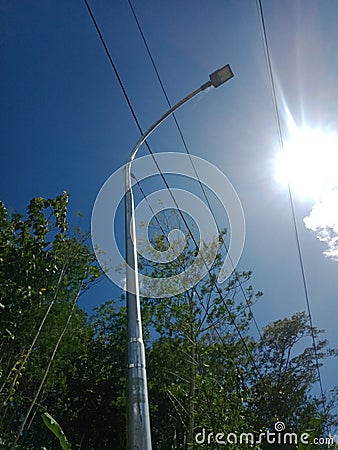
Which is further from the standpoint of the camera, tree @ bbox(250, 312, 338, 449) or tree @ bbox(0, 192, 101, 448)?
tree @ bbox(250, 312, 338, 449)

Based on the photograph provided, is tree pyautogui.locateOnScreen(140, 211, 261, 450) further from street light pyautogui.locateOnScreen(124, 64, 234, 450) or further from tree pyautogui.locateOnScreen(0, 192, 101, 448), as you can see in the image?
street light pyautogui.locateOnScreen(124, 64, 234, 450)

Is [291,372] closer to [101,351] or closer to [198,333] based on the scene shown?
[101,351]

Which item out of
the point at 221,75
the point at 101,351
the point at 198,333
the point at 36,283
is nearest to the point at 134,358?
the point at 221,75

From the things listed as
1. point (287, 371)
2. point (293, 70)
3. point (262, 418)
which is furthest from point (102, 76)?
point (287, 371)

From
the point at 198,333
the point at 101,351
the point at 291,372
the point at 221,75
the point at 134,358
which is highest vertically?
the point at 221,75

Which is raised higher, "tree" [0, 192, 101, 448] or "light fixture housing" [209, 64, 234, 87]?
"light fixture housing" [209, 64, 234, 87]

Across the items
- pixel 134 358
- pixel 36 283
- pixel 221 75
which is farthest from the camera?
pixel 36 283

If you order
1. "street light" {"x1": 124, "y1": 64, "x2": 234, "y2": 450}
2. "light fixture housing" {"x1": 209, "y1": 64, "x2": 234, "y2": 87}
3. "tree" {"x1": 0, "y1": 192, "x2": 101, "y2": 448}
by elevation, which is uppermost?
"light fixture housing" {"x1": 209, "y1": 64, "x2": 234, "y2": 87}

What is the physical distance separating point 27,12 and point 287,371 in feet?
42.1

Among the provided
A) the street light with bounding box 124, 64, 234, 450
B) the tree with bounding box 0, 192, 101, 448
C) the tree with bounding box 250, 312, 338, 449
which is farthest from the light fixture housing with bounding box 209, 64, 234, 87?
the tree with bounding box 250, 312, 338, 449

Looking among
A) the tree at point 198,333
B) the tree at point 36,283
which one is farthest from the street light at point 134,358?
the tree at point 198,333

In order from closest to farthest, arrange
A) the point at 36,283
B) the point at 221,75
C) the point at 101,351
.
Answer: the point at 221,75 < the point at 36,283 < the point at 101,351

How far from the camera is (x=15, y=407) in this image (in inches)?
235

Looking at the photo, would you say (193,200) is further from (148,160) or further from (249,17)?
(249,17)
